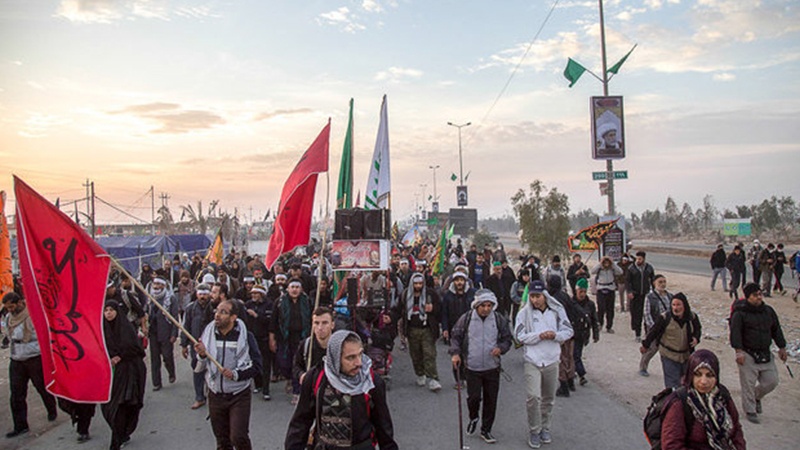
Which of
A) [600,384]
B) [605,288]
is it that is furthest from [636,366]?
[605,288]

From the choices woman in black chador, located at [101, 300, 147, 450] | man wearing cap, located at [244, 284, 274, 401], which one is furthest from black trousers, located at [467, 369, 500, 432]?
woman in black chador, located at [101, 300, 147, 450]

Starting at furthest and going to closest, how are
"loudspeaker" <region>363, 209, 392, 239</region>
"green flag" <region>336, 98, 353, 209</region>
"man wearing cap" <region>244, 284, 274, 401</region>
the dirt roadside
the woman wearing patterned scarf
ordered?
"green flag" <region>336, 98, 353, 209</region>, "loudspeaker" <region>363, 209, 392, 239</region>, "man wearing cap" <region>244, 284, 274, 401</region>, the dirt roadside, the woman wearing patterned scarf

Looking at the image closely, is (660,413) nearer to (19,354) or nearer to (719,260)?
(19,354)

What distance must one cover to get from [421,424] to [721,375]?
5.12m

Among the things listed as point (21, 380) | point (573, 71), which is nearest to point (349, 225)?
point (21, 380)

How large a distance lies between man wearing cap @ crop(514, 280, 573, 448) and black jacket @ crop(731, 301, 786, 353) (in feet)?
6.91

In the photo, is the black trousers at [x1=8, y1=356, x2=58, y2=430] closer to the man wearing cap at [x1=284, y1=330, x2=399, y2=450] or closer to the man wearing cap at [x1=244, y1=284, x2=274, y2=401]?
the man wearing cap at [x1=244, y1=284, x2=274, y2=401]

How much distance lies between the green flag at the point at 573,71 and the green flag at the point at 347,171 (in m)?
8.96

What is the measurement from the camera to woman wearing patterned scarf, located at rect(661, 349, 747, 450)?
3.28m

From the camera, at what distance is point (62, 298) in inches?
180

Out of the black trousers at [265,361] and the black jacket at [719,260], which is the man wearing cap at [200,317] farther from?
the black jacket at [719,260]

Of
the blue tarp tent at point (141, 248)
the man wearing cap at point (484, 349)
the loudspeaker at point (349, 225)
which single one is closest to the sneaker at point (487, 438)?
the man wearing cap at point (484, 349)

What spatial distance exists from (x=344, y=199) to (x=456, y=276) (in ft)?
10.5

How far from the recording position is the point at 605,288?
12.0 metres
